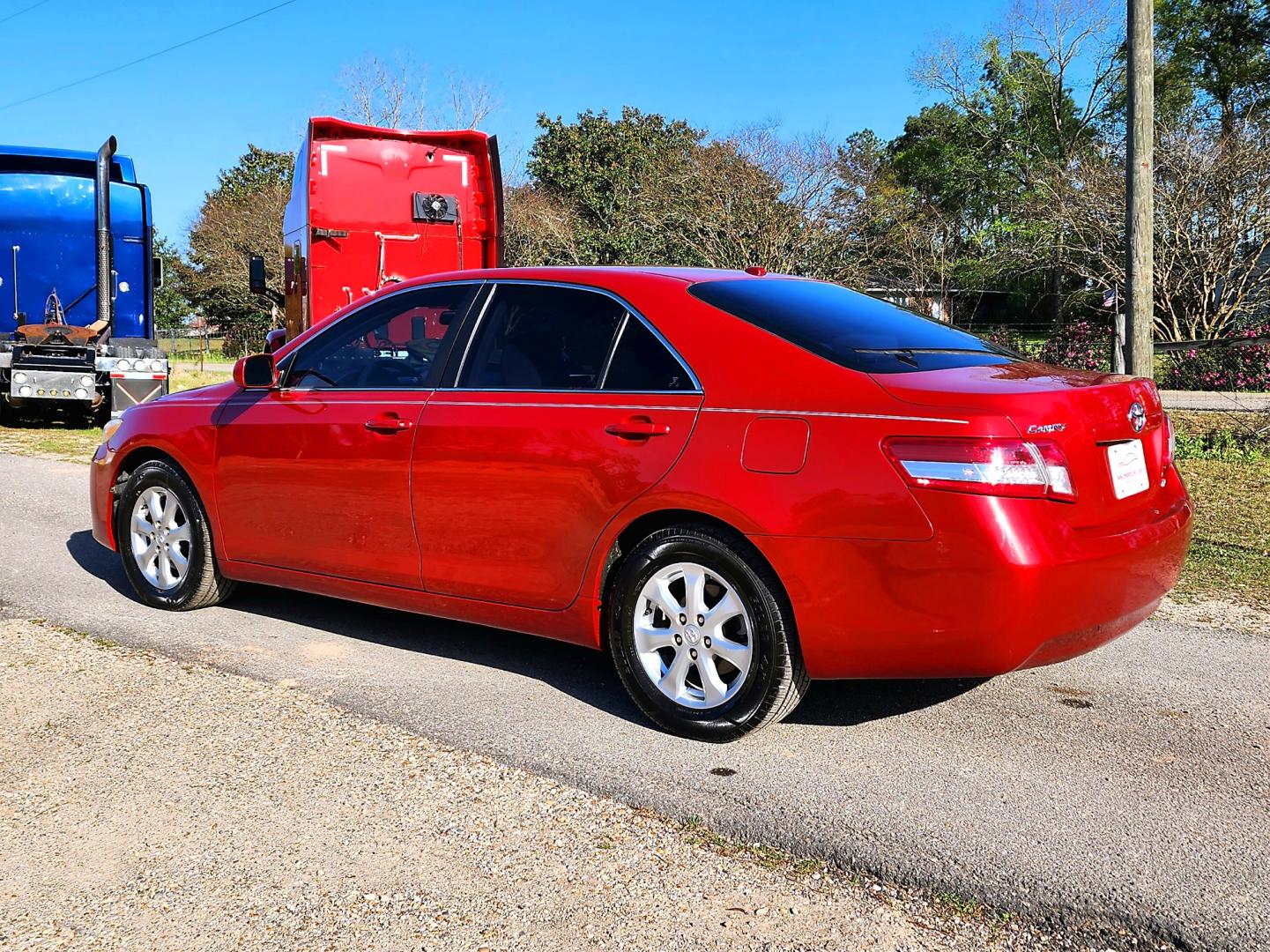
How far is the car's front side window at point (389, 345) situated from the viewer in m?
4.95

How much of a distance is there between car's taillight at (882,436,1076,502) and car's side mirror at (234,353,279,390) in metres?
3.03

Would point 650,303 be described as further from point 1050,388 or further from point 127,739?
point 127,739

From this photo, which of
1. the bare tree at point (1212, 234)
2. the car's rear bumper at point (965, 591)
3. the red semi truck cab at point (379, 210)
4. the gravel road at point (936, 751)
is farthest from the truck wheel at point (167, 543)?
the bare tree at point (1212, 234)

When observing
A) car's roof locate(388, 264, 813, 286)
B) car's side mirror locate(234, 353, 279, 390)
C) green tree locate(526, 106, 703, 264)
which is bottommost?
car's side mirror locate(234, 353, 279, 390)

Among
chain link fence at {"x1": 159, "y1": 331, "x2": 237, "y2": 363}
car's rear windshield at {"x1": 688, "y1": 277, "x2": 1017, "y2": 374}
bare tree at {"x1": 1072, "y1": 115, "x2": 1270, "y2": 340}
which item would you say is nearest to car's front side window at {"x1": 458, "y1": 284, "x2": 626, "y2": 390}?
car's rear windshield at {"x1": 688, "y1": 277, "x2": 1017, "y2": 374}

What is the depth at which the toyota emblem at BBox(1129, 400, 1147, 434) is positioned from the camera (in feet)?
13.1

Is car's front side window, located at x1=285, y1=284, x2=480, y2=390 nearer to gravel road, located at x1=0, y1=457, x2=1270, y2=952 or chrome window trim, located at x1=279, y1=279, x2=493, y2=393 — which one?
chrome window trim, located at x1=279, y1=279, x2=493, y2=393

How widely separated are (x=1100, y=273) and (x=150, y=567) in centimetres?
2118

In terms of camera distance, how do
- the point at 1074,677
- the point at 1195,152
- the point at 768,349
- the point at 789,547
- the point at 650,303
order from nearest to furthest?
1. the point at 789,547
2. the point at 768,349
3. the point at 650,303
4. the point at 1074,677
5. the point at 1195,152

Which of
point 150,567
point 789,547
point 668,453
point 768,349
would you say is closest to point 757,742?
point 789,547

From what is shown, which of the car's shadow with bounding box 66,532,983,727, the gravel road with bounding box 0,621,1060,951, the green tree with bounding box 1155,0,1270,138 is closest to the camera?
the gravel road with bounding box 0,621,1060,951

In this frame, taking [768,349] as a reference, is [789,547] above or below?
below

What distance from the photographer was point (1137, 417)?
4.04 m

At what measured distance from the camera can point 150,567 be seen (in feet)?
19.6
